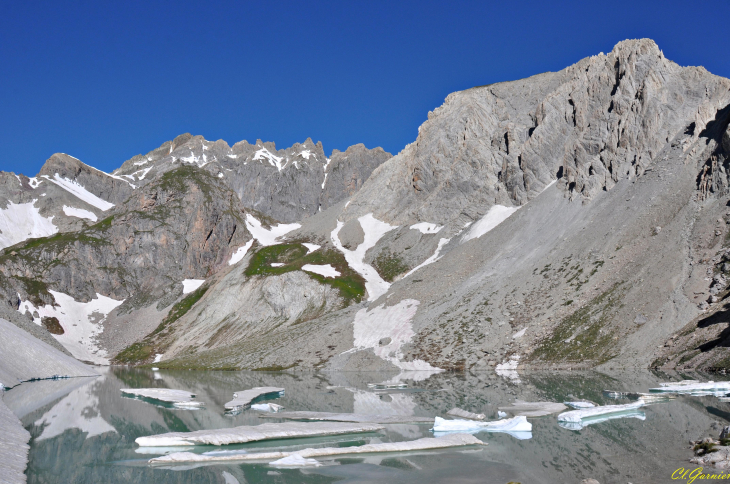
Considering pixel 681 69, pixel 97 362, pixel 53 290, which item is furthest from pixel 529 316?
pixel 53 290

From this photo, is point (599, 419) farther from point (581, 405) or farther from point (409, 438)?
point (409, 438)

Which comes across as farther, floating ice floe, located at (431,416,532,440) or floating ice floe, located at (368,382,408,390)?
floating ice floe, located at (368,382,408,390)

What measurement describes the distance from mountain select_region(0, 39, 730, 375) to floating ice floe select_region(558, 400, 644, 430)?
2158 centimetres

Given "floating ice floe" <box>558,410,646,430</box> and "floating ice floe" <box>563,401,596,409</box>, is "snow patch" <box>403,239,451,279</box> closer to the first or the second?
"floating ice floe" <box>563,401,596,409</box>

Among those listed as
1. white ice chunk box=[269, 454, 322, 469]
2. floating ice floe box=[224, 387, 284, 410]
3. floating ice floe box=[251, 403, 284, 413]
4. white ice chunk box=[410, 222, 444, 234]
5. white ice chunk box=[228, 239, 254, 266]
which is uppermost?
white ice chunk box=[228, 239, 254, 266]

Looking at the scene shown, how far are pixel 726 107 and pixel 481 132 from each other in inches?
2634

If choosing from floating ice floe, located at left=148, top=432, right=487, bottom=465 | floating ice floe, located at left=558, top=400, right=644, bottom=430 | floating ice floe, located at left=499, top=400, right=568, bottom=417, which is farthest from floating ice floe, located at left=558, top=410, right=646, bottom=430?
floating ice floe, located at left=148, top=432, right=487, bottom=465

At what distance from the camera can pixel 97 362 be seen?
12581 centimetres

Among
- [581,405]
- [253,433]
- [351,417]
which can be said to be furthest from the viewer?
[581,405]

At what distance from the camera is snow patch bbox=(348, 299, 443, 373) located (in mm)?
81606

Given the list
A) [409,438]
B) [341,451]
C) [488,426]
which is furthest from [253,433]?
[488,426]

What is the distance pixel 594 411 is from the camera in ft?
109

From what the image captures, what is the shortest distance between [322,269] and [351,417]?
99189mm

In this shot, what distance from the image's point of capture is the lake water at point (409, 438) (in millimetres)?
21719
